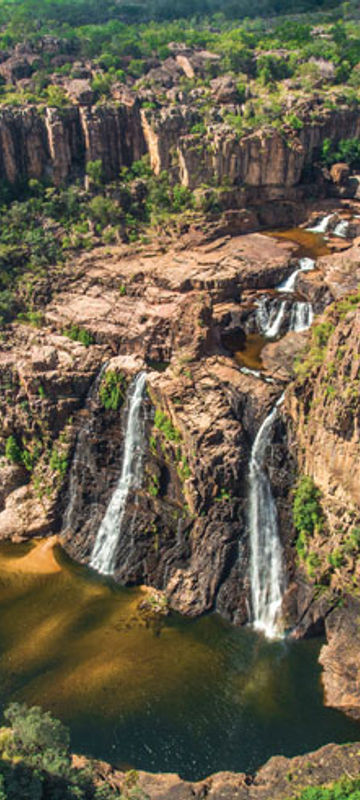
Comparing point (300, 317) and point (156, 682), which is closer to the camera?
point (156, 682)

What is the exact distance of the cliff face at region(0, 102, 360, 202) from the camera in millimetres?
55188

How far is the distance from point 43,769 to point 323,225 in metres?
46.1

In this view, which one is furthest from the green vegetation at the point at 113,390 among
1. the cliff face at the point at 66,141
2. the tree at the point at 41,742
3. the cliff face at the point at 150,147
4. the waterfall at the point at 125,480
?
the cliff face at the point at 66,141

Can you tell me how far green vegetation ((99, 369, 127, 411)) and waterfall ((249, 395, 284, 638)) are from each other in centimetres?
868

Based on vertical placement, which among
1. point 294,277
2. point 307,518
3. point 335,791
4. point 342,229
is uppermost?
point 342,229

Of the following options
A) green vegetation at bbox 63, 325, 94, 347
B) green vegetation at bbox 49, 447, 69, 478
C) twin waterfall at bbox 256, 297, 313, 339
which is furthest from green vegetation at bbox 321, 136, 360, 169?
green vegetation at bbox 49, 447, 69, 478

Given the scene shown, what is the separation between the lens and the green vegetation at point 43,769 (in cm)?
2191

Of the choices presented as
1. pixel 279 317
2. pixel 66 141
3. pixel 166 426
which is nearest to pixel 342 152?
pixel 66 141

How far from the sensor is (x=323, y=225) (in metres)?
56.4

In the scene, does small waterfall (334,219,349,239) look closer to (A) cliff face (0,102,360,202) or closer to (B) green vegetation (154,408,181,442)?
(A) cliff face (0,102,360,202)

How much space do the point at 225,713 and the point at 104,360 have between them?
69.4ft

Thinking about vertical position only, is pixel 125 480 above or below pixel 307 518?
below

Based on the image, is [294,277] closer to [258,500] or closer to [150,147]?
[258,500]

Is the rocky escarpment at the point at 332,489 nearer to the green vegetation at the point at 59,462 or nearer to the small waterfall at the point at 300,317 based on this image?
the small waterfall at the point at 300,317
